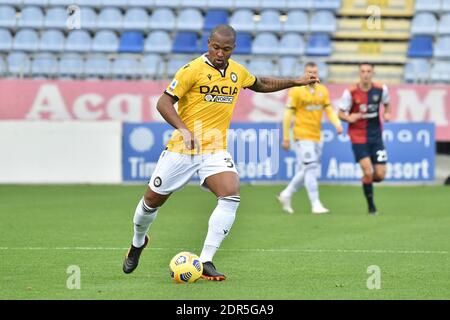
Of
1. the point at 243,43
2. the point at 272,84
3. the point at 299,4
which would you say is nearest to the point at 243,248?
the point at 272,84

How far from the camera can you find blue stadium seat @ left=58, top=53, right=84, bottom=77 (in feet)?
80.8

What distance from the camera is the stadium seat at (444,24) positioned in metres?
28.7

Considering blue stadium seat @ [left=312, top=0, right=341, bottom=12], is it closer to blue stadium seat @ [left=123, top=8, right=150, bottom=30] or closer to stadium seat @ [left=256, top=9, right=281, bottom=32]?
stadium seat @ [left=256, top=9, right=281, bottom=32]

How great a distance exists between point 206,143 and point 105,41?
65.2 feet

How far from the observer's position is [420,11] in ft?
95.3

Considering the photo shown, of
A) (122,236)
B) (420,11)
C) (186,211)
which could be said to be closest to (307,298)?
(122,236)

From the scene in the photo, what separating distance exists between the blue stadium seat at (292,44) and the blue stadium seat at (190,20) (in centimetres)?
221

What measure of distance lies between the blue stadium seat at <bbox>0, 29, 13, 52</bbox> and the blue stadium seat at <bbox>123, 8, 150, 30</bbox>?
9.78 feet

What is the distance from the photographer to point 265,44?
27.9 meters

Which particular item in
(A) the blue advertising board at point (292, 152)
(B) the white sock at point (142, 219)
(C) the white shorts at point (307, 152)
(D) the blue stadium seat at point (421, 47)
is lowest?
(A) the blue advertising board at point (292, 152)

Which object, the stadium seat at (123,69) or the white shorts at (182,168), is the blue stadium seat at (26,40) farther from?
the white shorts at (182,168)

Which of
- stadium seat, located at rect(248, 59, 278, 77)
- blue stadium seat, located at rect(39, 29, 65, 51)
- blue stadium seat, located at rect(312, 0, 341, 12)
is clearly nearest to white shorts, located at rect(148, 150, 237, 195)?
stadium seat, located at rect(248, 59, 278, 77)

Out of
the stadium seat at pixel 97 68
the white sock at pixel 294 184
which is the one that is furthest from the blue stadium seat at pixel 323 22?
the white sock at pixel 294 184

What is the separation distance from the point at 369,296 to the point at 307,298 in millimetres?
449
